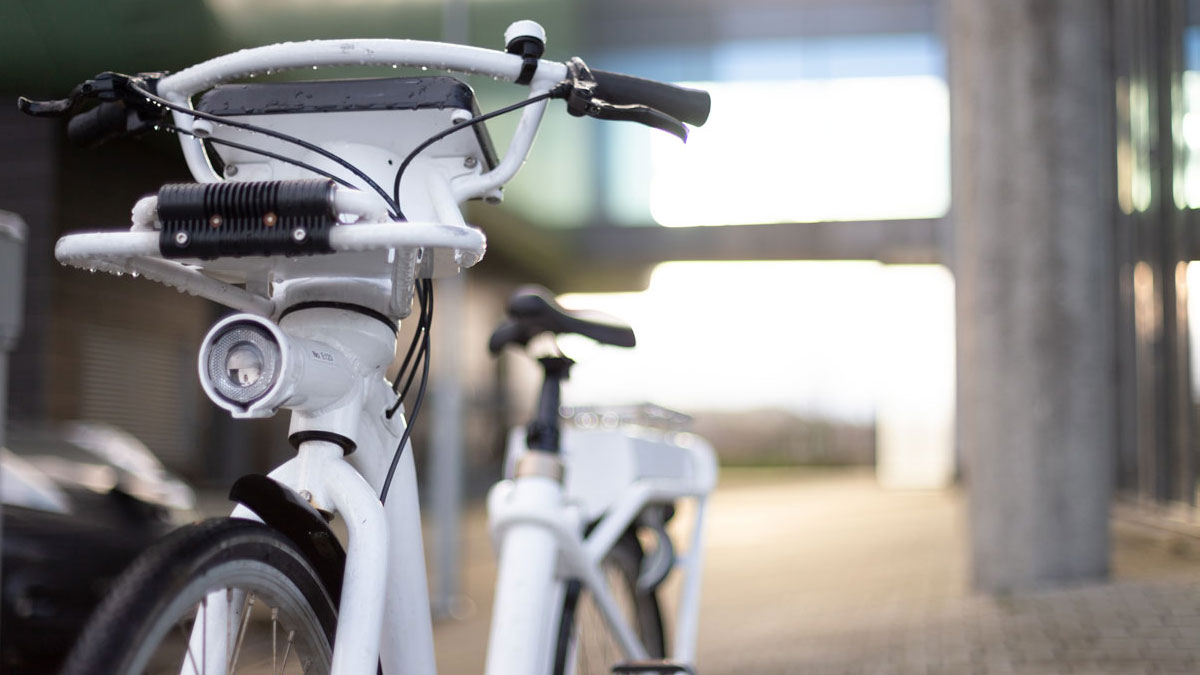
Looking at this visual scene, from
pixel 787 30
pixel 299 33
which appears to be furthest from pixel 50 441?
pixel 787 30

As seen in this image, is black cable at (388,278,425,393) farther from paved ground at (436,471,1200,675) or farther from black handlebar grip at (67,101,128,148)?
paved ground at (436,471,1200,675)

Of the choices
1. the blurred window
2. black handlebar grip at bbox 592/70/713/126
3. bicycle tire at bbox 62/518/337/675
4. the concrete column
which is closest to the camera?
bicycle tire at bbox 62/518/337/675

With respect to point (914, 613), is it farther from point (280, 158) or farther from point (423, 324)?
point (280, 158)

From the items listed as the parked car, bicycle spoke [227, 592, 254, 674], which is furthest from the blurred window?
bicycle spoke [227, 592, 254, 674]

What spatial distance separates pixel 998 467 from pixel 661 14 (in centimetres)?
1304

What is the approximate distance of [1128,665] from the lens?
12.6 ft

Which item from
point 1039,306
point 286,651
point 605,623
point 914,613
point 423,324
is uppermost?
point 1039,306

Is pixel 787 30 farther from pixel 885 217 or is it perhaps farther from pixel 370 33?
pixel 370 33

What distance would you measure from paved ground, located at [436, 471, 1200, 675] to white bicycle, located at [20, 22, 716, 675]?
1.82 metres

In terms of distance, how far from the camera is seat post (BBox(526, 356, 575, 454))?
231 cm

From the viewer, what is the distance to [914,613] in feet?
16.6

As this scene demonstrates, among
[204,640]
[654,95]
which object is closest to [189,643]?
[204,640]

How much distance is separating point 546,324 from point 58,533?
2714mm

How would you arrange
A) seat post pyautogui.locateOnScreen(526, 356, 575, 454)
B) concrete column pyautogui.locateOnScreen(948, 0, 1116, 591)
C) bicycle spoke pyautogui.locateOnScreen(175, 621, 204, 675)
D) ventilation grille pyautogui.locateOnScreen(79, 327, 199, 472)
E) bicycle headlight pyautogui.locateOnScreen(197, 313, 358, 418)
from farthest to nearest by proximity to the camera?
1. ventilation grille pyautogui.locateOnScreen(79, 327, 199, 472)
2. concrete column pyautogui.locateOnScreen(948, 0, 1116, 591)
3. seat post pyautogui.locateOnScreen(526, 356, 575, 454)
4. bicycle headlight pyautogui.locateOnScreen(197, 313, 358, 418)
5. bicycle spoke pyautogui.locateOnScreen(175, 621, 204, 675)
